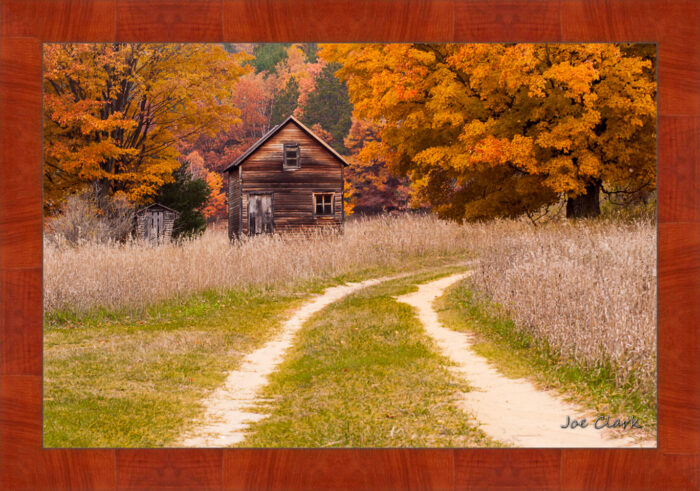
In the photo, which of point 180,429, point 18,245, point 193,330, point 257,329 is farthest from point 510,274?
point 18,245

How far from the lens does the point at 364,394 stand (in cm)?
660

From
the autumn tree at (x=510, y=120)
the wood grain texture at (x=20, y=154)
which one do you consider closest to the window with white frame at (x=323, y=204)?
the autumn tree at (x=510, y=120)

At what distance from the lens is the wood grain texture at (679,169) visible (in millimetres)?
5320

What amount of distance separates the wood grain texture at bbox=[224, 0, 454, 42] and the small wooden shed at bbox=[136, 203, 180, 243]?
4.32 metres

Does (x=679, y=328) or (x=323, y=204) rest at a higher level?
(x=323, y=204)

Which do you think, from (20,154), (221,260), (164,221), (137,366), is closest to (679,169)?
(20,154)

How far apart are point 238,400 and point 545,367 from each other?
332 centimetres

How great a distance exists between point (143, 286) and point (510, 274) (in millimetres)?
6732

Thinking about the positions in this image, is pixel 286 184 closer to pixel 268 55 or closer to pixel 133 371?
pixel 133 371

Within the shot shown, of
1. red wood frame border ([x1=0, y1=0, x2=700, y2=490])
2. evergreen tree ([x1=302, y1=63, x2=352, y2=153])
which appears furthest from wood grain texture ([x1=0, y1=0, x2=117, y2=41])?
evergreen tree ([x1=302, y1=63, x2=352, y2=153])
